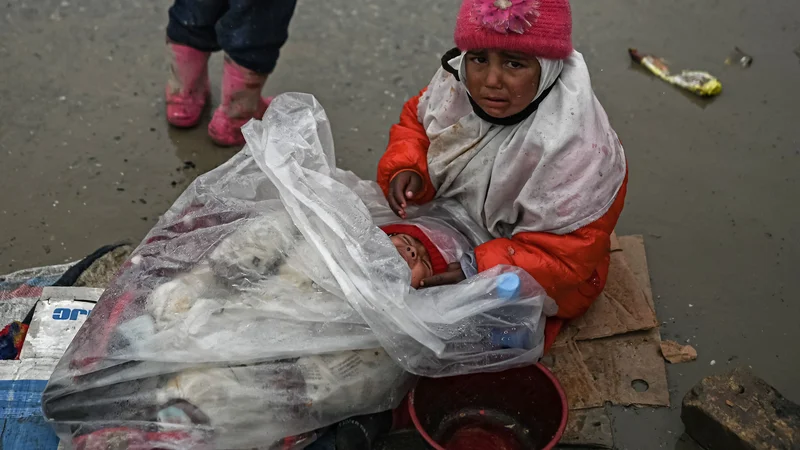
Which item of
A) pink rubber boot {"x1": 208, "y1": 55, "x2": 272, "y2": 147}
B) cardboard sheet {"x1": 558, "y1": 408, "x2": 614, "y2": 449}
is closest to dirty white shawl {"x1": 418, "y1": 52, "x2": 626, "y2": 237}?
cardboard sheet {"x1": 558, "y1": 408, "x2": 614, "y2": 449}

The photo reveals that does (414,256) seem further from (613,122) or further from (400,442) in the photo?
(613,122)

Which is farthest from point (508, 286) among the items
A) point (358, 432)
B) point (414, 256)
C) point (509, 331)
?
point (358, 432)

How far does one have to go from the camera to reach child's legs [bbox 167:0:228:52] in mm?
2852

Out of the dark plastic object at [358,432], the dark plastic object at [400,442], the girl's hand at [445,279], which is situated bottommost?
the dark plastic object at [400,442]

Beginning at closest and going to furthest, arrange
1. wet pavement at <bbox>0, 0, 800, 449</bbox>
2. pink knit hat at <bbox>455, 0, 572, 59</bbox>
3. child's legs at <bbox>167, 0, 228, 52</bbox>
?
pink knit hat at <bbox>455, 0, 572, 59</bbox>
wet pavement at <bbox>0, 0, 800, 449</bbox>
child's legs at <bbox>167, 0, 228, 52</bbox>

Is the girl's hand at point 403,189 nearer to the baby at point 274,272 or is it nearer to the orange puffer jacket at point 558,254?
the baby at point 274,272

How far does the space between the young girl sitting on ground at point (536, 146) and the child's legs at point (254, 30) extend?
849mm

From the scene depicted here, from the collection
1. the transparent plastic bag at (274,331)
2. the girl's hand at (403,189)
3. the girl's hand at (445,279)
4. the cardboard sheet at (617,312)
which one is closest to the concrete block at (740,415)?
the cardboard sheet at (617,312)

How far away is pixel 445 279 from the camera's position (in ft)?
6.60

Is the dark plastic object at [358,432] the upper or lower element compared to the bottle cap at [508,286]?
lower

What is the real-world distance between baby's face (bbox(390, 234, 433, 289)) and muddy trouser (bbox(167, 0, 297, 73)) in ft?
3.48

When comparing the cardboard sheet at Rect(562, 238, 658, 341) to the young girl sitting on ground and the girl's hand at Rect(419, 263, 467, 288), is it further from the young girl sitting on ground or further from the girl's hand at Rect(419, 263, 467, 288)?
the girl's hand at Rect(419, 263, 467, 288)

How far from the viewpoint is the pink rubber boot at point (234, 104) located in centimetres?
291

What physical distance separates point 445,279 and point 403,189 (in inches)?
15.0
